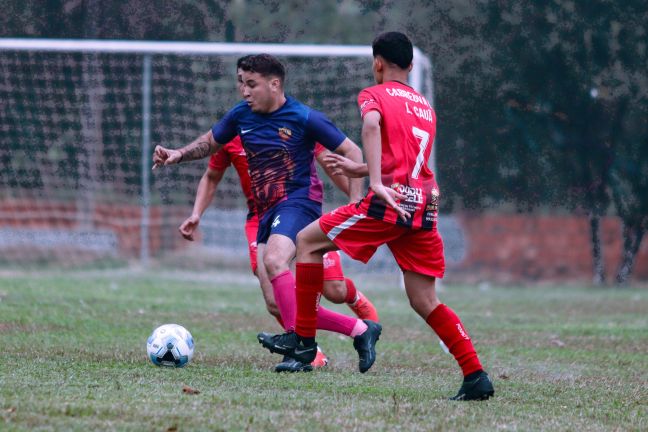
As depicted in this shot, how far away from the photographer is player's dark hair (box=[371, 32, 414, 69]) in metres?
5.38

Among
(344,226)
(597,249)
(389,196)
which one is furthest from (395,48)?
(597,249)

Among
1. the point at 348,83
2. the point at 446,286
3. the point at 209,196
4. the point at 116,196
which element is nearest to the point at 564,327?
the point at 209,196

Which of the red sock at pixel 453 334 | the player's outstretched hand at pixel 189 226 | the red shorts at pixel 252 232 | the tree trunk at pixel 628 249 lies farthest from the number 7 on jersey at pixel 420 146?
the tree trunk at pixel 628 249

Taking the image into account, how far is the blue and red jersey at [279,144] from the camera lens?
21.2ft

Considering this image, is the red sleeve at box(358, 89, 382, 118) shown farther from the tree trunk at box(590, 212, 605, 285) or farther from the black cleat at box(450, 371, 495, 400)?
the tree trunk at box(590, 212, 605, 285)

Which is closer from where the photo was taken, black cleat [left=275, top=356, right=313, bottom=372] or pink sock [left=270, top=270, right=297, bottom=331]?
black cleat [left=275, top=356, right=313, bottom=372]

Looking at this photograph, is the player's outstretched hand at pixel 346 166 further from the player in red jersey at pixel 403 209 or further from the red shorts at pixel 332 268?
the red shorts at pixel 332 268

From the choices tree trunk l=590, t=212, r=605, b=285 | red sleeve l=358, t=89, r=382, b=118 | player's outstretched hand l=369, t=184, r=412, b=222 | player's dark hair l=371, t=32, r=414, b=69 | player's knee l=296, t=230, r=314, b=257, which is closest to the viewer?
player's outstretched hand l=369, t=184, r=412, b=222

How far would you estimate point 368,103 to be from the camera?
16.9 feet

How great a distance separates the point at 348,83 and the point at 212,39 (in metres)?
2.81

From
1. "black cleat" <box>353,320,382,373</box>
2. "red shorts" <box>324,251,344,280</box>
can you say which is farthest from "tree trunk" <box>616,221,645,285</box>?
"black cleat" <box>353,320,382,373</box>

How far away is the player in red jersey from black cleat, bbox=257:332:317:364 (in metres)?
0.76

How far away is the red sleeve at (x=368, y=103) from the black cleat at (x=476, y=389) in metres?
1.37

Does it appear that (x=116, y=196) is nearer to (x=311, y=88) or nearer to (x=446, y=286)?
(x=311, y=88)
